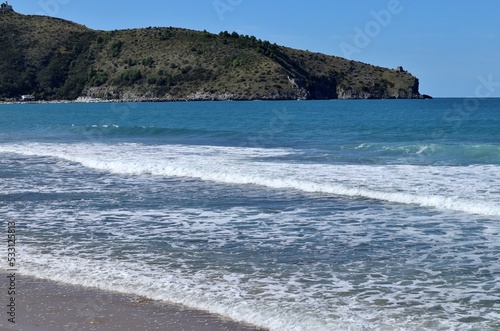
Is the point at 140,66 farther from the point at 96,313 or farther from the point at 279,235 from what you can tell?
the point at 96,313

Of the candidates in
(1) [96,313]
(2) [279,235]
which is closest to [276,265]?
(2) [279,235]

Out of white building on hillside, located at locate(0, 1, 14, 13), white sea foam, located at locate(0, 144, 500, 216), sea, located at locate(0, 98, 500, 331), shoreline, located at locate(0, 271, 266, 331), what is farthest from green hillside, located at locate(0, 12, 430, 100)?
shoreline, located at locate(0, 271, 266, 331)

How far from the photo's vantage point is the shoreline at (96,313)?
23.8 ft

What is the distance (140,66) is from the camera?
14850cm

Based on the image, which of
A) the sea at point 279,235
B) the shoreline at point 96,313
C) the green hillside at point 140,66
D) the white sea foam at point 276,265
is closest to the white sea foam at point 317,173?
the sea at point 279,235

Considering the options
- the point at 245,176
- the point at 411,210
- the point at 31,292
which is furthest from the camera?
the point at 245,176

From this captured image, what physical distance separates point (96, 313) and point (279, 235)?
4.49 meters

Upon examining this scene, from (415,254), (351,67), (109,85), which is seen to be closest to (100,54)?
(109,85)

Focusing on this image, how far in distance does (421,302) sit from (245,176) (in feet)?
38.7

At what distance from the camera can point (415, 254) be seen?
10188mm

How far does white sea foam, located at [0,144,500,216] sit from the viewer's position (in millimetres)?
15328

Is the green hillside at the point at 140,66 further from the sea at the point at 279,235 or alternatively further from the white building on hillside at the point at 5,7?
the sea at the point at 279,235

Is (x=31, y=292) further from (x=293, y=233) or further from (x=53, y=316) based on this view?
(x=293, y=233)

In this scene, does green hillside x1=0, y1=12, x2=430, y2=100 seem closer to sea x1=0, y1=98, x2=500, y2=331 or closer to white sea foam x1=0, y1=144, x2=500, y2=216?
white sea foam x1=0, y1=144, x2=500, y2=216
